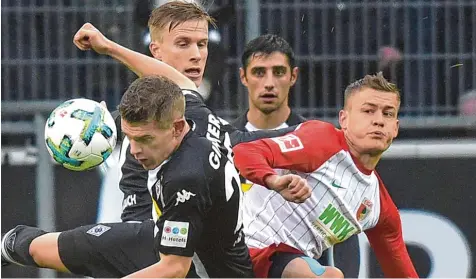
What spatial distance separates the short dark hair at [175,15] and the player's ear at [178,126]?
1.18 m

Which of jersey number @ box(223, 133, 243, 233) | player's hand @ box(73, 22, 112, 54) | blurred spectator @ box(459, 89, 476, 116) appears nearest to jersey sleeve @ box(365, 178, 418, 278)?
jersey number @ box(223, 133, 243, 233)

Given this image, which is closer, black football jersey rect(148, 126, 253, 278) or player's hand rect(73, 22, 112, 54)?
black football jersey rect(148, 126, 253, 278)

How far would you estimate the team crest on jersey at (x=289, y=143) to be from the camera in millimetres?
5812

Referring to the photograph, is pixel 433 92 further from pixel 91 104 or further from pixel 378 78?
pixel 91 104

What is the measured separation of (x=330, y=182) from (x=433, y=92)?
107 inches

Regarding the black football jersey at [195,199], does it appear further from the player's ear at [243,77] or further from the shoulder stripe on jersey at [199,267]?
the player's ear at [243,77]

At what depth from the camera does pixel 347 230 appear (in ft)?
20.4

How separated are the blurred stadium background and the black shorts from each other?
2.63 m

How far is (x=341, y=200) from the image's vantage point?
6129mm

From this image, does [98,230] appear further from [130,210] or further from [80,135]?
[80,135]

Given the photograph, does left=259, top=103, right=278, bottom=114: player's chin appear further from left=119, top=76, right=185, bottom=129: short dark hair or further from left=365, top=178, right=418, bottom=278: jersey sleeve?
left=119, top=76, right=185, bottom=129: short dark hair

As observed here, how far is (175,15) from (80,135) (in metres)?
0.95

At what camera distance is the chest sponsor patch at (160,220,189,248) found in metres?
5.18

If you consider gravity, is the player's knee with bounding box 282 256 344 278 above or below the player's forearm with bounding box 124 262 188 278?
below
